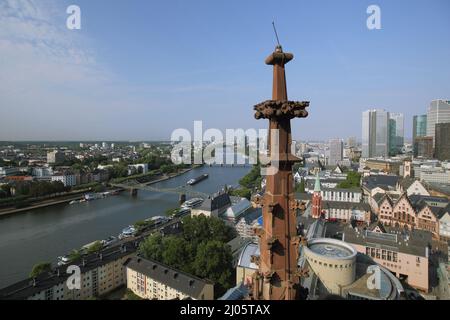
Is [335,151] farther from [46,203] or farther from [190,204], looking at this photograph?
[46,203]

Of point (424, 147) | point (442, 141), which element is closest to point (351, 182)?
point (442, 141)

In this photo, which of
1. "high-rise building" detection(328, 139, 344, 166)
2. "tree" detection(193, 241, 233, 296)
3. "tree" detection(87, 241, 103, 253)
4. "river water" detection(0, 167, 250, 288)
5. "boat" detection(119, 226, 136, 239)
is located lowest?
"river water" detection(0, 167, 250, 288)

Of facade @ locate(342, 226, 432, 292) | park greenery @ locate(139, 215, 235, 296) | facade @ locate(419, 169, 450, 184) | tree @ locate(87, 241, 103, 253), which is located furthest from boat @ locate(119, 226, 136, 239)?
facade @ locate(419, 169, 450, 184)

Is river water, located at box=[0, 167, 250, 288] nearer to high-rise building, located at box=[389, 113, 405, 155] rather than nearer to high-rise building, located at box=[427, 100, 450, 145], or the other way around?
high-rise building, located at box=[427, 100, 450, 145]

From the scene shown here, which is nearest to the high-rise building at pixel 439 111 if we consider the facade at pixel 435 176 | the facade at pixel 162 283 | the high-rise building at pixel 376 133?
the high-rise building at pixel 376 133

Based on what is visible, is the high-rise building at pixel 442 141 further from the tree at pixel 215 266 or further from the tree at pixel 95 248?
the tree at pixel 95 248

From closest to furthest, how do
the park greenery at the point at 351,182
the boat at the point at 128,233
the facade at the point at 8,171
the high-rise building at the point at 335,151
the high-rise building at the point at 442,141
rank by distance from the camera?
the boat at the point at 128,233, the park greenery at the point at 351,182, the facade at the point at 8,171, the high-rise building at the point at 442,141, the high-rise building at the point at 335,151
